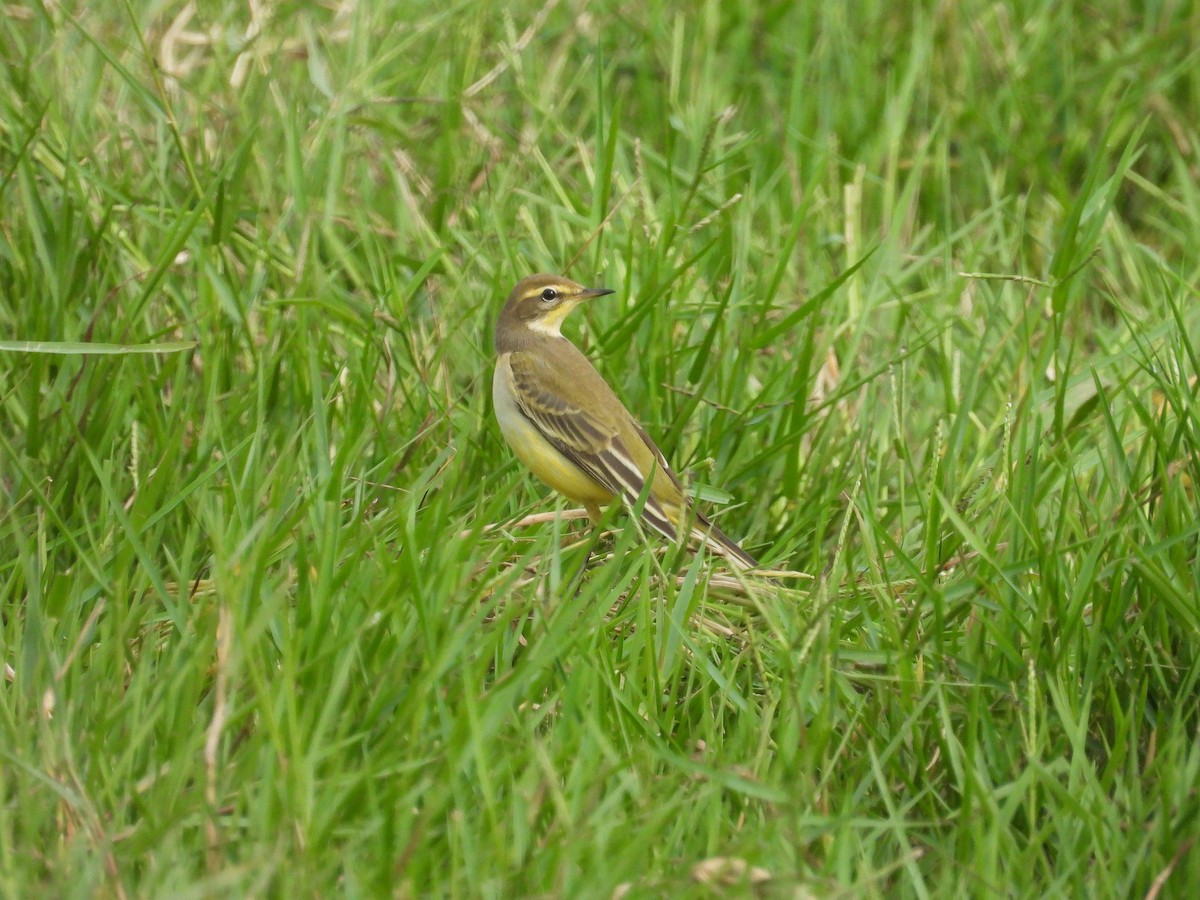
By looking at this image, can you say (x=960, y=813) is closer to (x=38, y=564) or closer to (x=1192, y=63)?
(x=38, y=564)

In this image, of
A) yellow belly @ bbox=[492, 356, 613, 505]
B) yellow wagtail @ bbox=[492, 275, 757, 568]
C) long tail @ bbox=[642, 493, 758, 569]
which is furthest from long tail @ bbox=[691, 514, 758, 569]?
yellow belly @ bbox=[492, 356, 613, 505]

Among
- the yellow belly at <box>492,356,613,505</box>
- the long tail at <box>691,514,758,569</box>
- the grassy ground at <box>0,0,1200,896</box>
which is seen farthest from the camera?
the yellow belly at <box>492,356,613,505</box>

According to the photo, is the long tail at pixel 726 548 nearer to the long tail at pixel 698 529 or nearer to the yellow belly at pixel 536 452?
the long tail at pixel 698 529

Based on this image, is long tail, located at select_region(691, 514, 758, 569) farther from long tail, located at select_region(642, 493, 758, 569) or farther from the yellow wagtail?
the yellow wagtail

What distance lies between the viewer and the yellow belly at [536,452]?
18.9 ft

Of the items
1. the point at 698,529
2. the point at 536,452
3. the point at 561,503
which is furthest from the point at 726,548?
the point at 536,452

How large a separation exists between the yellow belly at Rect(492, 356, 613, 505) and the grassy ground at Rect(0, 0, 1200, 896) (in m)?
0.14

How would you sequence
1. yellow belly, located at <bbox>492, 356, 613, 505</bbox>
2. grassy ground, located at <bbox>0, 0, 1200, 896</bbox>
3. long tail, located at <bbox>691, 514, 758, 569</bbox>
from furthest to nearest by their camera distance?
yellow belly, located at <bbox>492, 356, 613, 505</bbox>
long tail, located at <bbox>691, 514, 758, 569</bbox>
grassy ground, located at <bbox>0, 0, 1200, 896</bbox>

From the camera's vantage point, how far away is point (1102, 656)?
15.0ft

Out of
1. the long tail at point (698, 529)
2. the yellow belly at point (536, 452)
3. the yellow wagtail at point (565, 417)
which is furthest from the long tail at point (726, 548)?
the yellow belly at point (536, 452)

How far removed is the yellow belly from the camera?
575 centimetres

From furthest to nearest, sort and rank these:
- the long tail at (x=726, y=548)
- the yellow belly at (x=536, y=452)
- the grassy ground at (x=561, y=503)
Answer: the yellow belly at (x=536, y=452), the long tail at (x=726, y=548), the grassy ground at (x=561, y=503)

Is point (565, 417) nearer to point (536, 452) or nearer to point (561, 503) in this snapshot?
point (536, 452)

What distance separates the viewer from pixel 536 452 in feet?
18.9
